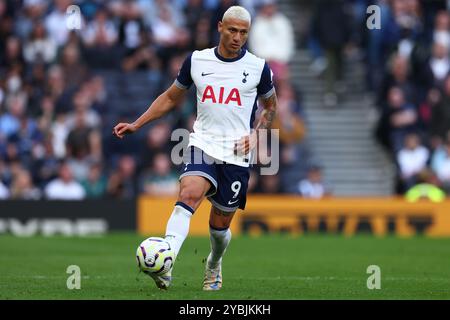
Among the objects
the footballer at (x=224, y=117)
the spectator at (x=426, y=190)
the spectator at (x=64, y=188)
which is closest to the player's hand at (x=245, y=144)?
the footballer at (x=224, y=117)

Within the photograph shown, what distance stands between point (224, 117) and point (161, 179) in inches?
469

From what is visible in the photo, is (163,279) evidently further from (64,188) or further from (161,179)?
(161,179)

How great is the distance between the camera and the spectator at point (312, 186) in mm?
23984

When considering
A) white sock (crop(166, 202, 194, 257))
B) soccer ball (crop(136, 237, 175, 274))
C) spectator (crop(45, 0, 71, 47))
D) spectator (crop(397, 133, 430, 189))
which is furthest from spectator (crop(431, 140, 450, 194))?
soccer ball (crop(136, 237, 175, 274))

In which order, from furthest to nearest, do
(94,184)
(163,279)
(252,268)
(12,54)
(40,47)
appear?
(40,47), (12,54), (94,184), (252,268), (163,279)

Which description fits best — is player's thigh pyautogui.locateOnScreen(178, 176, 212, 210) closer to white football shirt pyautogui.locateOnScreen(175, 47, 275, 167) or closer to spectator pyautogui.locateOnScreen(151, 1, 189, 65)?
white football shirt pyautogui.locateOnScreen(175, 47, 275, 167)

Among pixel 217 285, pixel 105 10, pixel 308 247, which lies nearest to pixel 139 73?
pixel 105 10

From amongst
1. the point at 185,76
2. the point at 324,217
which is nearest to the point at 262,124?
A: the point at 185,76

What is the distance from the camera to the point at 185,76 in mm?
12039

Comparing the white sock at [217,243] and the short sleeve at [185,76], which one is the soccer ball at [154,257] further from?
the short sleeve at [185,76]

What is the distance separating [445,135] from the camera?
83.7ft

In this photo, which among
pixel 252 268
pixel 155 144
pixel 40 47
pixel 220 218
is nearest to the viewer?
pixel 220 218

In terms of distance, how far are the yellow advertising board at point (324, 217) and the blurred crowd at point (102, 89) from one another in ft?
2.88

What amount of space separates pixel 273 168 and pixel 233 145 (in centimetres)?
1223
